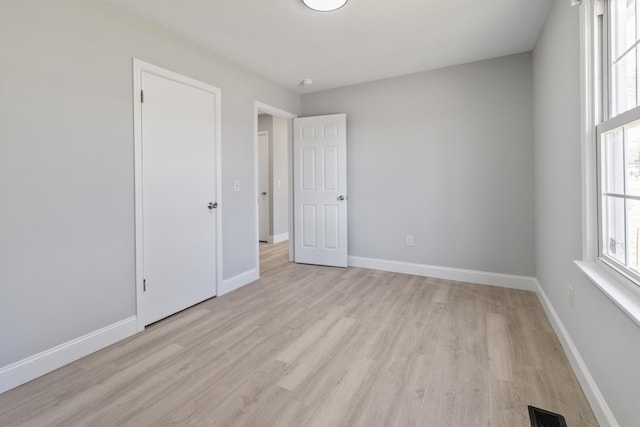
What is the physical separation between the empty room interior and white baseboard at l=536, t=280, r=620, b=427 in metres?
0.02

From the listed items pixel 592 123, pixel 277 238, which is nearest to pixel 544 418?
pixel 592 123

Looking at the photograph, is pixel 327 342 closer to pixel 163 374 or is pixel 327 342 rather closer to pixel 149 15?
pixel 163 374

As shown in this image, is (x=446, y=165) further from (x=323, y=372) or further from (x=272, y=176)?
(x=272, y=176)

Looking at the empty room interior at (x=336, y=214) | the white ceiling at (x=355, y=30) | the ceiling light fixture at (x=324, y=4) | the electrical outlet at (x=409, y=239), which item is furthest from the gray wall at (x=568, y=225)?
the ceiling light fixture at (x=324, y=4)

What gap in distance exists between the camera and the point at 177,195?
8.69ft

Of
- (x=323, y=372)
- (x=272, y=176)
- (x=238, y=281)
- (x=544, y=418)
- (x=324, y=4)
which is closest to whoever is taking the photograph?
(x=544, y=418)

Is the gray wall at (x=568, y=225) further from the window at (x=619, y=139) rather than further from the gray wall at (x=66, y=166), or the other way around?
the gray wall at (x=66, y=166)

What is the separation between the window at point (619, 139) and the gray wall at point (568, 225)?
192mm

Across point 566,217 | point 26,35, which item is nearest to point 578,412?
point 566,217

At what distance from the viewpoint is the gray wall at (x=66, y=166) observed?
1.69m

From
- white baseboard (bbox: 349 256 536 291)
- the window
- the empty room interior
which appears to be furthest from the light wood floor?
the window

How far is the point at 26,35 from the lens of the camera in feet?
5.69

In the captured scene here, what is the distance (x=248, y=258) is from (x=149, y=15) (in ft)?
7.97

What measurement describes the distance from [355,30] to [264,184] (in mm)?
3832
